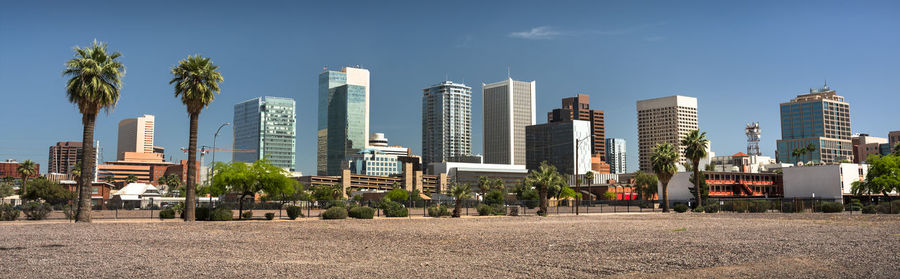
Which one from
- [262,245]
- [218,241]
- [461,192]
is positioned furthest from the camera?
[461,192]

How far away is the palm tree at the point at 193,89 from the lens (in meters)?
49.6

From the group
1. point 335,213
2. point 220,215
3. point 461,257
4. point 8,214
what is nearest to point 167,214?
point 220,215

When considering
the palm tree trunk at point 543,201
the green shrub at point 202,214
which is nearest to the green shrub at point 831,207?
the palm tree trunk at point 543,201

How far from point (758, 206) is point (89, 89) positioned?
64605 millimetres

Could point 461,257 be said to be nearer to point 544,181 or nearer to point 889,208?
point 544,181

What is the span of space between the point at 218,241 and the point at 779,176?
12630 cm

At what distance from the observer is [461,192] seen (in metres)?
72.0

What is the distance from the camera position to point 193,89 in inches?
1955

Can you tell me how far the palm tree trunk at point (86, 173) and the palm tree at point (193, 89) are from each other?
6331 mm

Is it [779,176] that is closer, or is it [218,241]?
[218,241]

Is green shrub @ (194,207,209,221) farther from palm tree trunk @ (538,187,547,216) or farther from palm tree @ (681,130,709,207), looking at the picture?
palm tree @ (681,130,709,207)

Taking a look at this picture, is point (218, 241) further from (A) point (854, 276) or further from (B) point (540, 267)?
(A) point (854, 276)

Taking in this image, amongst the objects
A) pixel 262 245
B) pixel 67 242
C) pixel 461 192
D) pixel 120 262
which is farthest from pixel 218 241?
pixel 461 192

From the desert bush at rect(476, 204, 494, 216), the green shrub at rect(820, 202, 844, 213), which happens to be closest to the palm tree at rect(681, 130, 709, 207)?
the green shrub at rect(820, 202, 844, 213)
